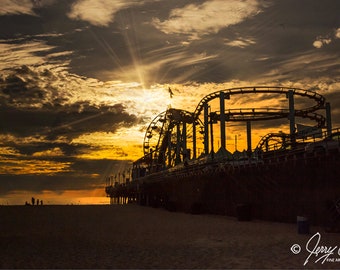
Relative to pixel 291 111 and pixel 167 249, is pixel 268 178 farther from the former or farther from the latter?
pixel 291 111

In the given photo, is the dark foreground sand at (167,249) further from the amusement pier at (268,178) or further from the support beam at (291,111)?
the support beam at (291,111)

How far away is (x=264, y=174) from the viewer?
28.3 m

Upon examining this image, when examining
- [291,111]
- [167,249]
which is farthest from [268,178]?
[291,111]

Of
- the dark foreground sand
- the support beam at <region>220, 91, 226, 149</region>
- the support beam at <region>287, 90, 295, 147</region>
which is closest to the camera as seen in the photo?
the dark foreground sand

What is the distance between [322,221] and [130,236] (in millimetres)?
9680

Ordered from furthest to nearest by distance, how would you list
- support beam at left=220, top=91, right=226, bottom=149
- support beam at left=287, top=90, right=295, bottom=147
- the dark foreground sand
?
support beam at left=287, top=90, right=295, bottom=147 < support beam at left=220, top=91, right=226, bottom=149 < the dark foreground sand

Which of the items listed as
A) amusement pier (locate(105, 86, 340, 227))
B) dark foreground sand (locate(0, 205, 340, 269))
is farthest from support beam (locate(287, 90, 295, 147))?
dark foreground sand (locate(0, 205, 340, 269))

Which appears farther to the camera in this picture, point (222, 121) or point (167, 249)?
point (222, 121)

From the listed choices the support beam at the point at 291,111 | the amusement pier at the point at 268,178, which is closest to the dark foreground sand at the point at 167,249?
the amusement pier at the point at 268,178

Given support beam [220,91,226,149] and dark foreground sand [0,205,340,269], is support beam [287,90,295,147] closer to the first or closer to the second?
support beam [220,91,226,149]

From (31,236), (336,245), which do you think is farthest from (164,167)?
(336,245)

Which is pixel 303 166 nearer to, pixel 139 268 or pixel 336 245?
pixel 336 245

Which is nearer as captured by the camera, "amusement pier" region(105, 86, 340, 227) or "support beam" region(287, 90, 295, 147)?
"amusement pier" region(105, 86, 340, 227)

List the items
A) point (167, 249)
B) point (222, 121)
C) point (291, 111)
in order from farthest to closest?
point (291, 111) → point (222, 121) → point (167, 249)
